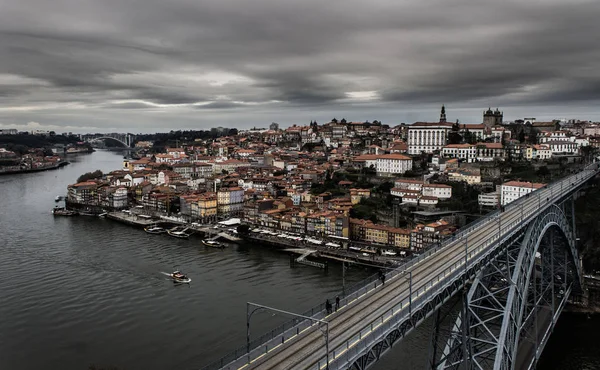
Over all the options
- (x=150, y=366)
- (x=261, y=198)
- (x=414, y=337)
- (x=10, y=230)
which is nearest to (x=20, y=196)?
(x=10, y=230)

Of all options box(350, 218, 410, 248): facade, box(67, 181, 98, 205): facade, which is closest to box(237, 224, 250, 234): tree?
box(350, 218, 410, 248): facade

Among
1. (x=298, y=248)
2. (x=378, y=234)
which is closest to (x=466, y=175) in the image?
(x=378, y=234)

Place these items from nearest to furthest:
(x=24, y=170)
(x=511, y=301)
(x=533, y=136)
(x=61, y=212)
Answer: (x=511, y=301), (x=61, y=212), (x=533, y=136), (x=24, y=170)

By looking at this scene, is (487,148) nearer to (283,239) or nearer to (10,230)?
(283,239)

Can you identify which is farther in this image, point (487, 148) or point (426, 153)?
point (426, 153)

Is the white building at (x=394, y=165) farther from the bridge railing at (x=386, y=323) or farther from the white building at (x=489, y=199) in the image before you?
the bridge railing at (x=386, y=323)

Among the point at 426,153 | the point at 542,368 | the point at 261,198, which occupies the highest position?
the point at 426,153

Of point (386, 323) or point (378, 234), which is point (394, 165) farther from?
point (386, 323)
